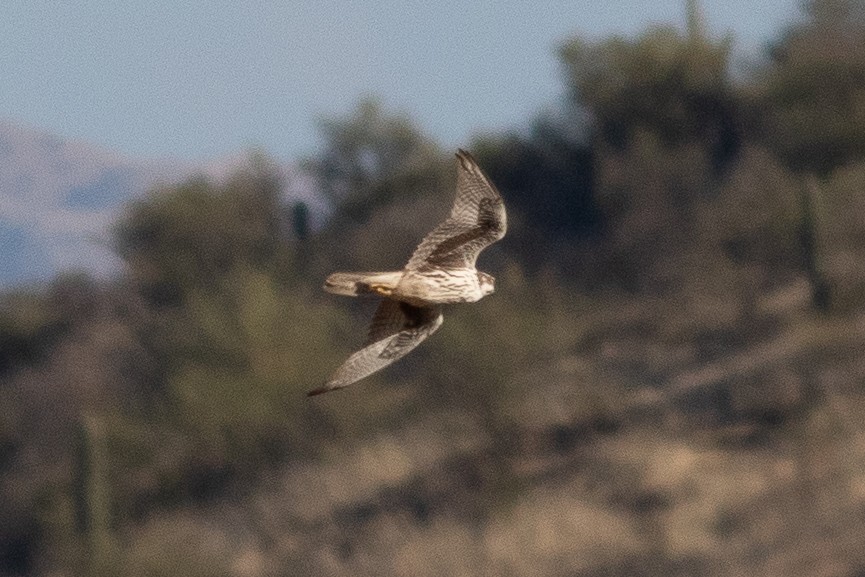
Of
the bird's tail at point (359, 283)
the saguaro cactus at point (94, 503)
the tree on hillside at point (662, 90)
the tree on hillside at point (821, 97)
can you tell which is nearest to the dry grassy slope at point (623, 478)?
the saguaro cactus at point (94, 503)

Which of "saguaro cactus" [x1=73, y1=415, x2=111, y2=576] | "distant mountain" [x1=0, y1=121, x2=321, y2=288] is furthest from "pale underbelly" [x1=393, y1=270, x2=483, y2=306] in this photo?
"distant mountain" [x1=0, y1=121, x2=321, y2=288]

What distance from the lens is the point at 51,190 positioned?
537ft

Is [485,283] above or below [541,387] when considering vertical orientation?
below

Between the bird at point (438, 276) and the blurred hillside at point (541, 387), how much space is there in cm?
869

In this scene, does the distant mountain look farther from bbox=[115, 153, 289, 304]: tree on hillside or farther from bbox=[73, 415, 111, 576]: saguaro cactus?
bbox=[73, 415, 111, 576]: saguaro cactus

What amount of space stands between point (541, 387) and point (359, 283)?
45.6 ft

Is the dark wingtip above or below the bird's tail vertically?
above

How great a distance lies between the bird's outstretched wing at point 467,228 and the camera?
781 centimetres

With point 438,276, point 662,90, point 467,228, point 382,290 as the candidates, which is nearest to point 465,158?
point 467,228

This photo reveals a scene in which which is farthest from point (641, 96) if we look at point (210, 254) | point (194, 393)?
point (194, 393)

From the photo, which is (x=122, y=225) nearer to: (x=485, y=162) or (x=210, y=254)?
(x=210, y=254)

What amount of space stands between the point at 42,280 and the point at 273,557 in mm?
19046

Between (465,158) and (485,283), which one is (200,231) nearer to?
(485,283)

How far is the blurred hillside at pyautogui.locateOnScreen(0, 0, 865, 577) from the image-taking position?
18281 millimetres
